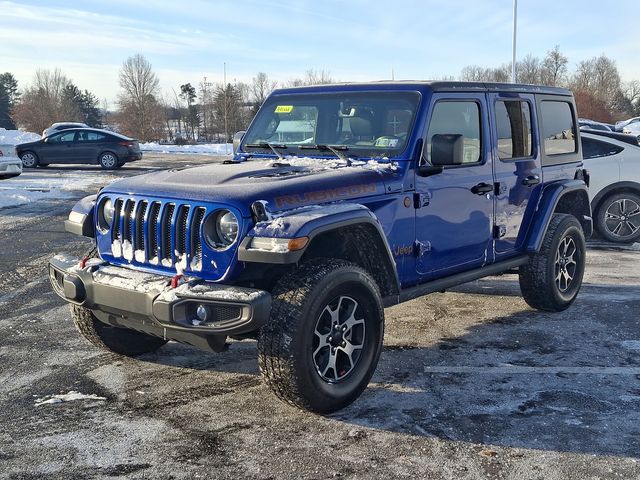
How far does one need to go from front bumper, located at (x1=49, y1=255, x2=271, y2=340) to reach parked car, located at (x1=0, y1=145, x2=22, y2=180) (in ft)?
42.1

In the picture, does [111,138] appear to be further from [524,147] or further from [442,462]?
[442,462]

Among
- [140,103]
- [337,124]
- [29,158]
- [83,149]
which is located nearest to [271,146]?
[337,124]

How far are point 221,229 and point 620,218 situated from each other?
7810 millimetres

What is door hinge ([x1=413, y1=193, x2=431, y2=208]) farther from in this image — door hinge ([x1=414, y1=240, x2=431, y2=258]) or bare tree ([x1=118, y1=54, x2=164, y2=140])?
bare tree ([x1=118, y1=54, x2=164, y2=140])

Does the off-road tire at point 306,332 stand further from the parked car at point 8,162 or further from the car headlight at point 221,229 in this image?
the parked car at point 8,162

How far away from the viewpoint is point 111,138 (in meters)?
23.3

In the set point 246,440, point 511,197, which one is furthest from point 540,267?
point 246,440

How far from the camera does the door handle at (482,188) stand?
17.1ft

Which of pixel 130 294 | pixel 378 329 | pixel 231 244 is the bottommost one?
pixel 378 329

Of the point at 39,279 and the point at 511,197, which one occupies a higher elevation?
the point at 511,197

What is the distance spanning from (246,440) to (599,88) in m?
83.7

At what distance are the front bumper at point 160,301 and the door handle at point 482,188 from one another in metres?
2.29

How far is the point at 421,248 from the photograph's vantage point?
4.80 meters

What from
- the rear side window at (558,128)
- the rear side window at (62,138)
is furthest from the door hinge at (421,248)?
the rear side window at (62,138)
